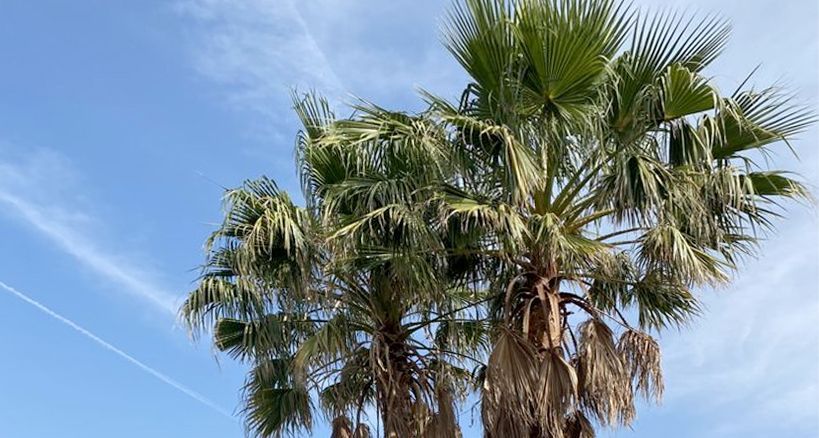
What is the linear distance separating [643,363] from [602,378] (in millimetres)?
791

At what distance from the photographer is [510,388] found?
776cm

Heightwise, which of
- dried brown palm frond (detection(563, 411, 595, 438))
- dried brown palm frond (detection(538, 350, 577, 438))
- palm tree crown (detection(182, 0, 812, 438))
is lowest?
dried brown palm frond (detection(563, 411, 595, 438))

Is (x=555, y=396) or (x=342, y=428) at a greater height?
(x=555, y=396)

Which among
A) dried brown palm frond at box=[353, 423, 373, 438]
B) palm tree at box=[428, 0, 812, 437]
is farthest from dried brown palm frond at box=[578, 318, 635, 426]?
dried brown palm frond at box=[353, 423, 373, 438]

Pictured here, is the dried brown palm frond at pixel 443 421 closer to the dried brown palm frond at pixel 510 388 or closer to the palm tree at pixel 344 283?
the palm tree at pixel 344 283

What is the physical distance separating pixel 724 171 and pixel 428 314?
11.1ft

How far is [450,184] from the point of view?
837 cm

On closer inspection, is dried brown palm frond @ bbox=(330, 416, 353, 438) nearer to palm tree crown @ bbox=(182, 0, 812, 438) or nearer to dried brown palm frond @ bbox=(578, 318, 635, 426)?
palm tree crown @ bbox=(182, 0, 812, 438)

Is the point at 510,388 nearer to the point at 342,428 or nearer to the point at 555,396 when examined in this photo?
the point at 555,396

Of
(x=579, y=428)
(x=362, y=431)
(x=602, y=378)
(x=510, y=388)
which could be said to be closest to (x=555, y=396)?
(x=510, y=388)

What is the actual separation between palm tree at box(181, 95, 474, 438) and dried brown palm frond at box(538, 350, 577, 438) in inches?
60.7

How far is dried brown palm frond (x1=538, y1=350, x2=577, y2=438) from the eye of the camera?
25.3ft

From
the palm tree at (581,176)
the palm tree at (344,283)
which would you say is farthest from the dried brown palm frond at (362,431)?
the palm tree at (581,176)

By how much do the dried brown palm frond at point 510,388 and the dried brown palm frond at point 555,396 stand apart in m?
0.08
